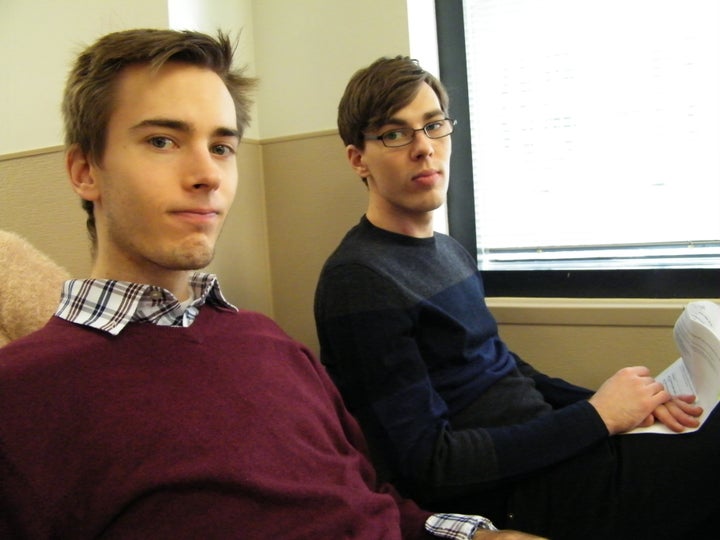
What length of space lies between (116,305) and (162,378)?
0.40 feet

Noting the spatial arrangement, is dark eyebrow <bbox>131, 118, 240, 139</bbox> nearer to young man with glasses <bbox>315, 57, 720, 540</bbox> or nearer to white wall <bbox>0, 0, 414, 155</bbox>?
young man with glasses <bbox>315, 57, 720, 540</bbox>

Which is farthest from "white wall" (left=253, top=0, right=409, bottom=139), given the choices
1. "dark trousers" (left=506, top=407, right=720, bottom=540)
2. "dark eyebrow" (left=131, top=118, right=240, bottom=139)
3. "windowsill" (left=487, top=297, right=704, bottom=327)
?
"dark trousers" (left=506, top=407, right=720, bottom=540)

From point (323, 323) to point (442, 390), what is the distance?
28 cm

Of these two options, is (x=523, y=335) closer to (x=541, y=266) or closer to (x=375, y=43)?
(x=541, y=266)

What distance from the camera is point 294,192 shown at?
68.8 inches

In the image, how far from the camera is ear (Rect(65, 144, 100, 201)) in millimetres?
841

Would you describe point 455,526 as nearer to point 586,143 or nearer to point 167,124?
point 167,124

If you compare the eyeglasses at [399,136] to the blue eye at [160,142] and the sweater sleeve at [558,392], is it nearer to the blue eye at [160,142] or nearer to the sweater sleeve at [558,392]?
the blue eye at [160,142]

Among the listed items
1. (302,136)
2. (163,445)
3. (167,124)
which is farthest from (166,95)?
(302,136)

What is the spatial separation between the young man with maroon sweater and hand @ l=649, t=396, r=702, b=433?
1.33ft

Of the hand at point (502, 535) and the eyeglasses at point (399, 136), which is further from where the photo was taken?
the eyeglasses at point (399, 136)

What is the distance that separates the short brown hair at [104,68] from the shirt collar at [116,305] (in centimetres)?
13

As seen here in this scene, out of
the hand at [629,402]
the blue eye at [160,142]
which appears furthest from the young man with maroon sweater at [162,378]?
the hand at [629,402]

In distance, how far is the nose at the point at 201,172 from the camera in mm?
804
